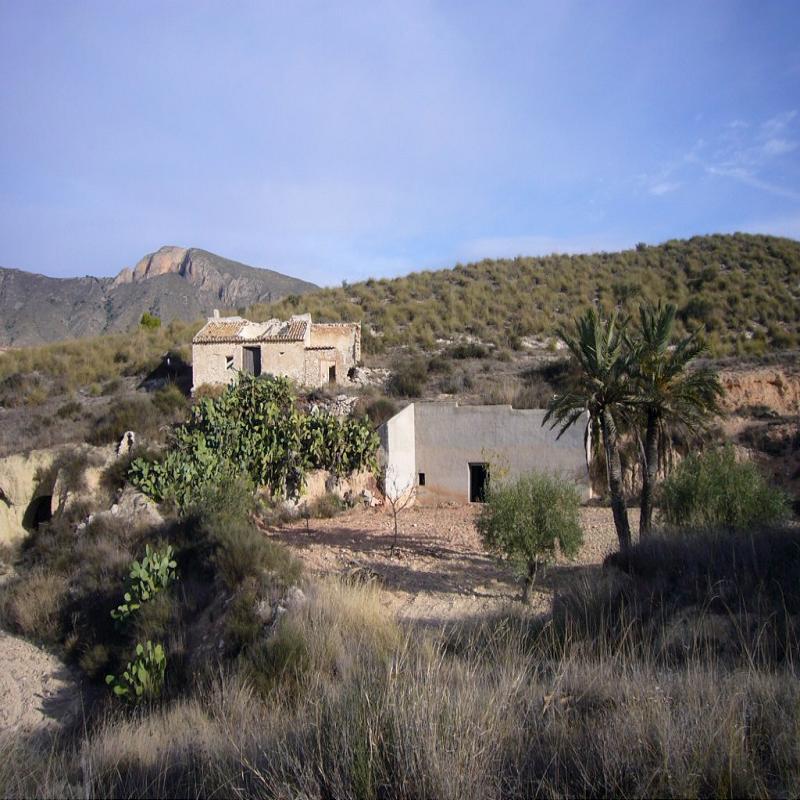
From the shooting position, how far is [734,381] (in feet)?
75.8

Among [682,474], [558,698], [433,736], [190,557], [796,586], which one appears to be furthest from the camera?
[682,474]

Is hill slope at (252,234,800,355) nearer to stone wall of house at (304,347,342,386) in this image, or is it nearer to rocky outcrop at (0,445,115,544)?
stone wall of house at (304,347,342,386)

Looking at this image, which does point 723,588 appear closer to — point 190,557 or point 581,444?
point 190,557

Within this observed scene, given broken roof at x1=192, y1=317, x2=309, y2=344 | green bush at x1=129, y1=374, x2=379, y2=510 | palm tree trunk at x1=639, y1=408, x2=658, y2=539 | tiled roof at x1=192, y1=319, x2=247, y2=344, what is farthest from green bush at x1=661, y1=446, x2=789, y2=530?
tiled roof at x1=192, y1=319, x2=247, y2=344

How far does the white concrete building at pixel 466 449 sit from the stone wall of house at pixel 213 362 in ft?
23.3

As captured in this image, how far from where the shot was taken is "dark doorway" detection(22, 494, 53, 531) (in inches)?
656

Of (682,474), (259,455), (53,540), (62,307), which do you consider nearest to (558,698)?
(682,474)

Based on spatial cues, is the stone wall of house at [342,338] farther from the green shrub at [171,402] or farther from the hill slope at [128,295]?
the hill slope at [128,295]

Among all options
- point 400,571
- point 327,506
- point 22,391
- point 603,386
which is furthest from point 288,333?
point 603,386

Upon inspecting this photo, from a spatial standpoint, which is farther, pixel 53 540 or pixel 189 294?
pixel 189 294

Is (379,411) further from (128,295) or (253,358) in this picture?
(128,295)

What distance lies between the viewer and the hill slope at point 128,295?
64.4m

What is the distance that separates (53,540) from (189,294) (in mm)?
63728

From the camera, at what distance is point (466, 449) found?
67.6 ft
